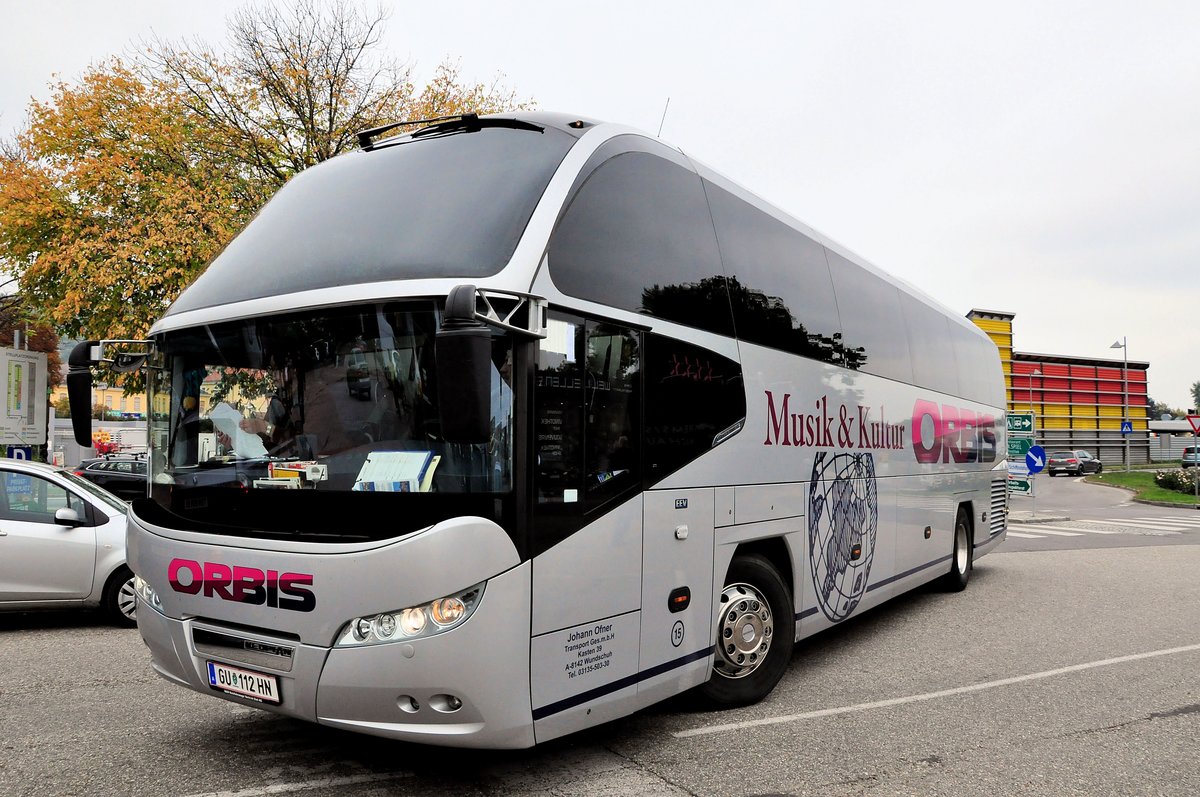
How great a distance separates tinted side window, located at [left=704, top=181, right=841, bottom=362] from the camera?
5.99 m

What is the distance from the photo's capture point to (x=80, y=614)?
924 cm

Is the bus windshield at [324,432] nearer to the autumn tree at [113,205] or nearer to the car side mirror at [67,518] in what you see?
the car side mirror at [67,518]

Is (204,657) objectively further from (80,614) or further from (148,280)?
(148,280)

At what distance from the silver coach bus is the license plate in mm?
14

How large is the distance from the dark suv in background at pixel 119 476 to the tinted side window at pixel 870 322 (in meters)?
19.1

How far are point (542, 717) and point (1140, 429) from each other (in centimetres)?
7247

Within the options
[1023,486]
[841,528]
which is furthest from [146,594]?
[1023,486]

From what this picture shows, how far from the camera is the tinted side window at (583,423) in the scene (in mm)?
4094

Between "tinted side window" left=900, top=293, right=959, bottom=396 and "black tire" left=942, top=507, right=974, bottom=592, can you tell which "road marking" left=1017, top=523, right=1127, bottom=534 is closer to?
"black tire" left=942, top=507, right=974, bottom=592

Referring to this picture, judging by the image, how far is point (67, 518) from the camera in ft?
27.0

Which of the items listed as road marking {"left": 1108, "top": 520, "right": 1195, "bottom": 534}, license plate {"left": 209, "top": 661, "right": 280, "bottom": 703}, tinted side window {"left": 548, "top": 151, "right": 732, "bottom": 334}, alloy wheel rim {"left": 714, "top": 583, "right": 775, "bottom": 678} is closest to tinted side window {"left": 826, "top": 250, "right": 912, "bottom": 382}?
tinted side window {"left": 548, "top": 151, "right": 732, "bottom": 334}

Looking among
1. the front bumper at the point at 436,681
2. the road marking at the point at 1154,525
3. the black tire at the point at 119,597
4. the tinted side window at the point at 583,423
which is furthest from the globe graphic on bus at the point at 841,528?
the road marking at the point at 1154,525

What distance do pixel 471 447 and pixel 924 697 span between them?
4175mm

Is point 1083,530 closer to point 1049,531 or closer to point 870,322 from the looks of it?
point 1049,531
